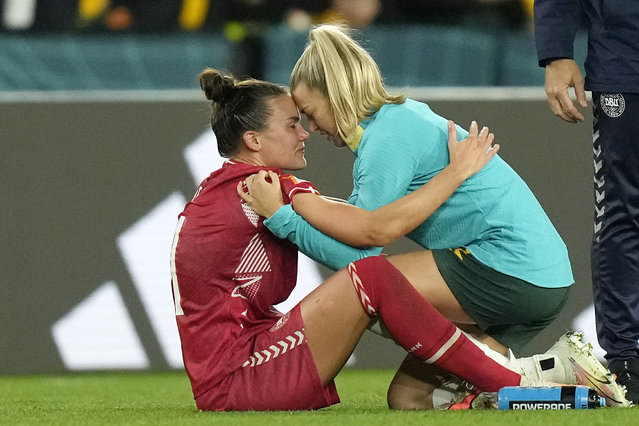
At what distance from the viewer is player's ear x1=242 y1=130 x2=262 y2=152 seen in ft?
9.84

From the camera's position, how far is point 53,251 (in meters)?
4.45

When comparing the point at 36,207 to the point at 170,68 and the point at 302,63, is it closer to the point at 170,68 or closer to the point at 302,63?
the point at 170,68

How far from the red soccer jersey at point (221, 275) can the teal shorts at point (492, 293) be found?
0.41 meters

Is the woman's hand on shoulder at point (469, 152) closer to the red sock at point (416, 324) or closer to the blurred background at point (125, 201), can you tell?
the red sock at point (416, 324)

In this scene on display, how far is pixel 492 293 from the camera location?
2.96 meters

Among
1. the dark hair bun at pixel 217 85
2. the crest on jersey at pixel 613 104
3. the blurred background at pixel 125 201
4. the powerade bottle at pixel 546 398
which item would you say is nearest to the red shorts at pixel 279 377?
the powerade bottle at pixel 546 398

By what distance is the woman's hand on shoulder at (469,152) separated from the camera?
2861 millimetres

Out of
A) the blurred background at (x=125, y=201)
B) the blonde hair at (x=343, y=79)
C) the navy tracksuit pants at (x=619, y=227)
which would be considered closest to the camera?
the blonde hair at (x=343, y=79)

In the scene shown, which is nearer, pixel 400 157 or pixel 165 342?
pixel 400 157

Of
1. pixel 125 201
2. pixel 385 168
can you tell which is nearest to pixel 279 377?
pixel 385 168

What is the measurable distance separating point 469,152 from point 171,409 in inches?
39.4

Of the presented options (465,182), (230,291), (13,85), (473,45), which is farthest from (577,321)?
(13,85)

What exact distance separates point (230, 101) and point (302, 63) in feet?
0.67

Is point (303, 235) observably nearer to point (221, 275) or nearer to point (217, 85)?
point (221, 275)
